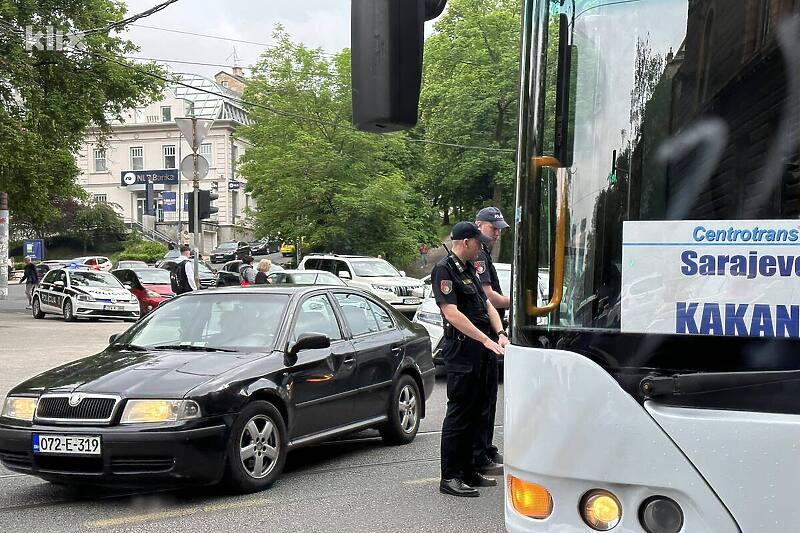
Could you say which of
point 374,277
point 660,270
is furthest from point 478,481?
point 374,277

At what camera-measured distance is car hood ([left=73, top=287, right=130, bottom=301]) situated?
25.4 meters

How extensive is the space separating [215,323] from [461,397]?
2.16 meters

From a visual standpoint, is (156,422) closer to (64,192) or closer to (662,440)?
(662,440)

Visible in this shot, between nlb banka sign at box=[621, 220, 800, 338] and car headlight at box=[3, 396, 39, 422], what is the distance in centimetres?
447

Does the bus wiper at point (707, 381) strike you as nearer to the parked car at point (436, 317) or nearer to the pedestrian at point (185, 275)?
the parked car at point (436, 317)

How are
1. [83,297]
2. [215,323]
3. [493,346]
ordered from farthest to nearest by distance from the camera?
[83,297], [215,323], [493,346]

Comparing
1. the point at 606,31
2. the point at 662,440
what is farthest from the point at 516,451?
the point at 606,31

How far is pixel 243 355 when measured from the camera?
6562 mm

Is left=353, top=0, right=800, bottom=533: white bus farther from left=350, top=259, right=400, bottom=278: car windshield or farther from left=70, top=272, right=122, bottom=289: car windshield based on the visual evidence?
left=70, top=272, right=122, bottom=289: car windshield

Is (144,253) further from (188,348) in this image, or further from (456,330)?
(456,330)

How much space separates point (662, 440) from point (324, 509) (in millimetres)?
3545

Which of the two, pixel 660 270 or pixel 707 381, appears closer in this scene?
pixel 707 381

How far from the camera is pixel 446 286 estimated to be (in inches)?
237

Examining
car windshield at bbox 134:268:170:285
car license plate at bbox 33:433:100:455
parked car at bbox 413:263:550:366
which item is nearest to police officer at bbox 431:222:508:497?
car license plate at bbox 33:433:100:455
